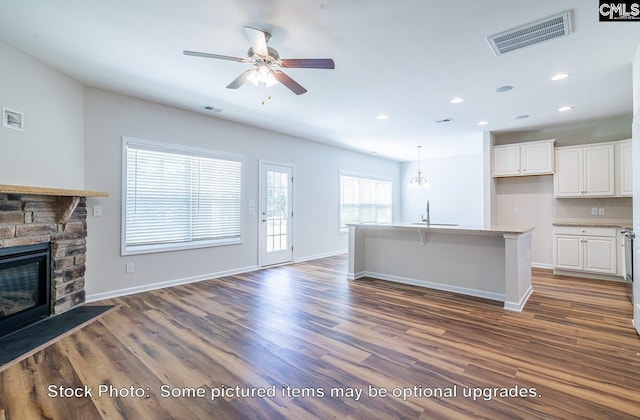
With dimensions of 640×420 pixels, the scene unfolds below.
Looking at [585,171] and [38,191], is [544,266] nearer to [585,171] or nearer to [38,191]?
[585,171]

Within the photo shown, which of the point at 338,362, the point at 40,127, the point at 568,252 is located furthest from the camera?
the point at 568,252

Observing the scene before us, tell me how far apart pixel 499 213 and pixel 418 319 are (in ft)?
13.9

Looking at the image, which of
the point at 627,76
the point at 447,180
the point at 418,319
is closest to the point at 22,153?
the point at 418,319

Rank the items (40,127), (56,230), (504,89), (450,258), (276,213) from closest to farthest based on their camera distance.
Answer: (40,127)
(56,230)
(504,89)
(450,258)
(276,213)

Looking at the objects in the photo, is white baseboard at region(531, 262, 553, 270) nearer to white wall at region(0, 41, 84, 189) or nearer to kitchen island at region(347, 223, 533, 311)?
kitchen island at region(347, 223, 533, 311)

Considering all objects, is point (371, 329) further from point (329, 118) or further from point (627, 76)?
point (627, 76)

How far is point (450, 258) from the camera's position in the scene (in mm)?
4285

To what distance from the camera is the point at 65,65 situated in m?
3.29

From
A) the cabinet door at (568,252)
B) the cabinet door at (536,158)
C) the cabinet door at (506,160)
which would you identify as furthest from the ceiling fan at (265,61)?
the cabinet door at (568,252)

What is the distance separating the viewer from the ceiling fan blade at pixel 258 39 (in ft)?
7.65

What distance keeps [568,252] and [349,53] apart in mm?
5098

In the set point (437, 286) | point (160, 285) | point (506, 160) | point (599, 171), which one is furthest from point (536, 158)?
point (160, 285)

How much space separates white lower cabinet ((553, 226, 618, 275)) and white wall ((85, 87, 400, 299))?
4.47m

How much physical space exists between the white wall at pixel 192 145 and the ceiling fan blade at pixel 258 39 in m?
2.68
